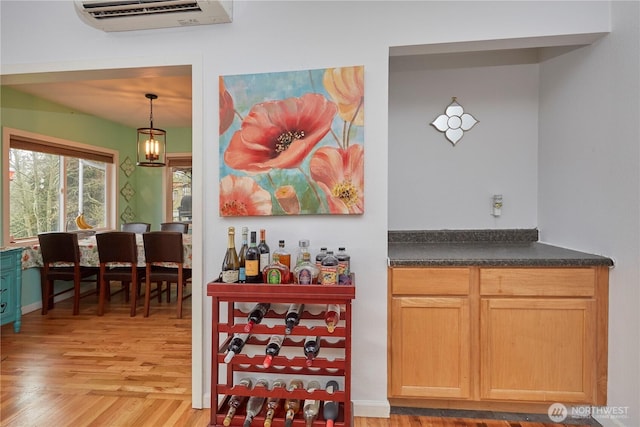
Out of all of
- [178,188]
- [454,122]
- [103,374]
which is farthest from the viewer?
[178,188]

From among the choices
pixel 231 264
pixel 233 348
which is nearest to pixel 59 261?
pixel 231 264

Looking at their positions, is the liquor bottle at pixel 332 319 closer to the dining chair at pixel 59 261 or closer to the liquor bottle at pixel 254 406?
the liquor bottle at pixel 254 406

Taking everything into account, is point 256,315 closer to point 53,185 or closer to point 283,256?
point 283,256

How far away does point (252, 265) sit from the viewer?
1.71m

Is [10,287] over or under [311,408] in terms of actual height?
over

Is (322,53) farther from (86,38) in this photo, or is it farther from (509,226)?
(509,226)

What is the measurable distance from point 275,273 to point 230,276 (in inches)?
9.1

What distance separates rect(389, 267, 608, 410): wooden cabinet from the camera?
1794 mm

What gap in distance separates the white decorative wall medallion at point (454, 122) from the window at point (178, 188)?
4168mm

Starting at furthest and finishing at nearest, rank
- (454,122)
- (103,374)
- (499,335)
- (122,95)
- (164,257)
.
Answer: (122,95) < (164,257) < (454,122) < (103,374) < (499,335)

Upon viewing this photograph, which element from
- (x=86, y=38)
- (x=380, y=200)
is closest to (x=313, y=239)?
(x=380, y=200)

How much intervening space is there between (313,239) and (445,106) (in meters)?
1.44

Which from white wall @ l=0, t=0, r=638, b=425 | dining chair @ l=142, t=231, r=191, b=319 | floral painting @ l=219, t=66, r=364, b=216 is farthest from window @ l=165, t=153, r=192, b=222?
Result: floral painting @ l=219, t=66, r=364, b=216

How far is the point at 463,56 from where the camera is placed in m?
2.40
